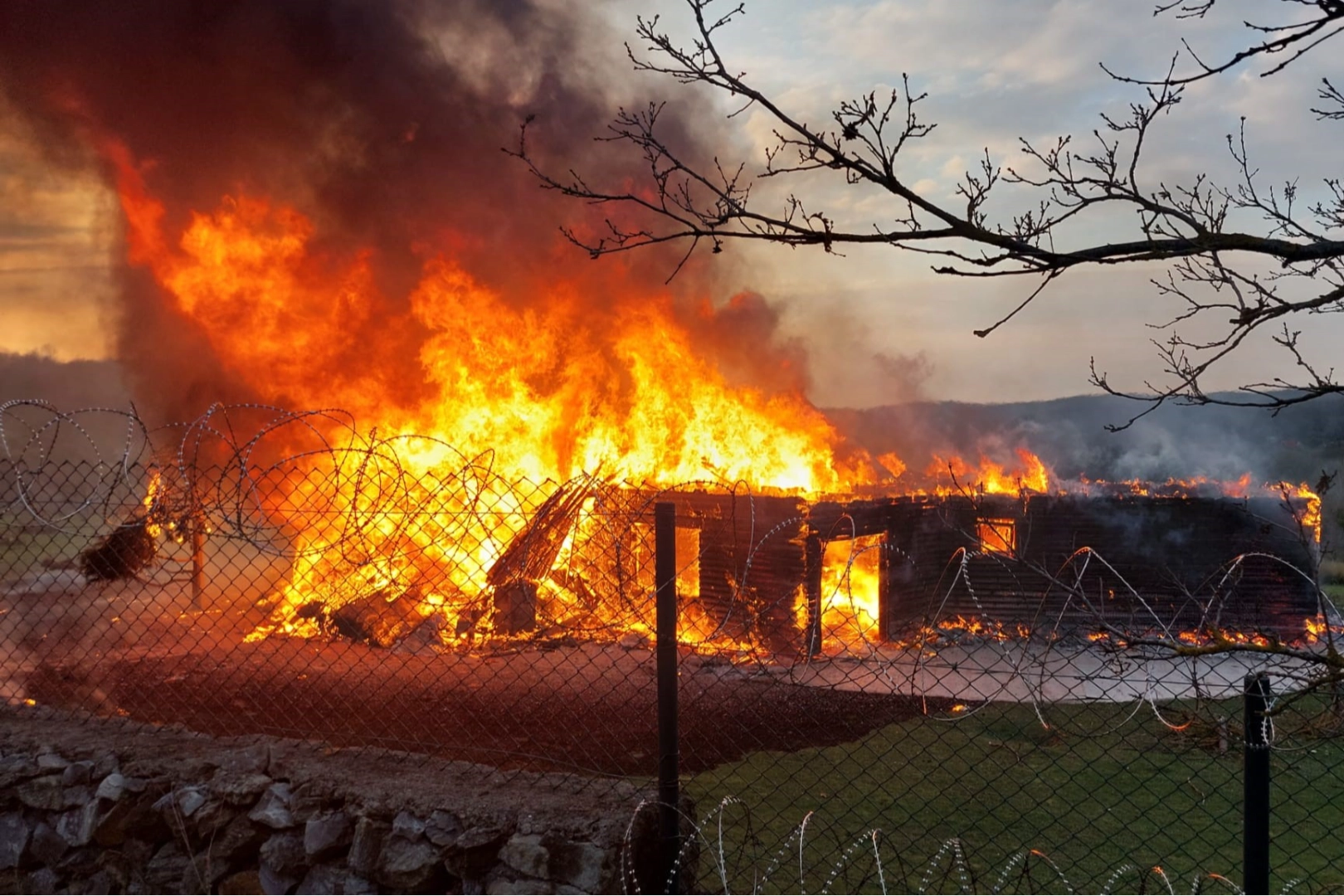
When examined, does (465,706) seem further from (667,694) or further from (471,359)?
(471,359)

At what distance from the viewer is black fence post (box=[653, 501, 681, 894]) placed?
11.3 ft

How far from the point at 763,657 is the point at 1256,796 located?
10.3 meters

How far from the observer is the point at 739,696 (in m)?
9.60

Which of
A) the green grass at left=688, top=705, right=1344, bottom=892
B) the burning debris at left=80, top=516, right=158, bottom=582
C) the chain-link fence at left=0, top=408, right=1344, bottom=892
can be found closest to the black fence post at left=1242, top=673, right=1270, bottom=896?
the chain-link fence at left=0, top=408, right=1344, bottom=892

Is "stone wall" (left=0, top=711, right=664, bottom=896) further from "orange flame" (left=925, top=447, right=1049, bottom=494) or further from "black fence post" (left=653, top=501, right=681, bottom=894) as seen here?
"orange flame" (left=925, top=447, right=1049, bottom=494)

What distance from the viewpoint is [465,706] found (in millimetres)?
8203

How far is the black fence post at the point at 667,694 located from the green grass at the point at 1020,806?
0.75 m

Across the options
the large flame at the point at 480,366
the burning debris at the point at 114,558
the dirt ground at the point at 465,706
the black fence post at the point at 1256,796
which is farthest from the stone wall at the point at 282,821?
the large flame at the point at 480,366

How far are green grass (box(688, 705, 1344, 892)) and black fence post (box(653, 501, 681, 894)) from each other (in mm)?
749

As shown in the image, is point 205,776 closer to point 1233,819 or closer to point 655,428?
point 1233,819

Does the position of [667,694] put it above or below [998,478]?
below

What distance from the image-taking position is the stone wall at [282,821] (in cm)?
352

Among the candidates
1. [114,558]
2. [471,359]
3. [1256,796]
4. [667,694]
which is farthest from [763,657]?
[1256,796]

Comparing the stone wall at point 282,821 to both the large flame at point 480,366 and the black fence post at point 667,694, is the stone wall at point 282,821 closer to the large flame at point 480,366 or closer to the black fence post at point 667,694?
the black fence post at point 667,694
